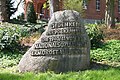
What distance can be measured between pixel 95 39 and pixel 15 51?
3.34m

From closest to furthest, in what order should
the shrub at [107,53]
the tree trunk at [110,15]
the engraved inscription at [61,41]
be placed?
the engraved inscription at [61,41] < the shrub at [107,53] < the tree trunk at [110,15]

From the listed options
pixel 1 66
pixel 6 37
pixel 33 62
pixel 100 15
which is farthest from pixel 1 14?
pixel 100 15

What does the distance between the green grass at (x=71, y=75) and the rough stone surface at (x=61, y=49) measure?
15.7 inches

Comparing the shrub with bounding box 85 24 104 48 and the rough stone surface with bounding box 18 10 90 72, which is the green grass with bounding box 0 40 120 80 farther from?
the shrub with bounding box 85 24 104 48

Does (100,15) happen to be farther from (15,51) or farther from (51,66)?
(51,66)

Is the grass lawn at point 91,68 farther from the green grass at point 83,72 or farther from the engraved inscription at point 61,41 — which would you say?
the engraved inscription at point 61,41

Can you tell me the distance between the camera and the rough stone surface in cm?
979

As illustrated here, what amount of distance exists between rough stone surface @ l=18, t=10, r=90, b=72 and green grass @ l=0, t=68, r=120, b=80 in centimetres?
40

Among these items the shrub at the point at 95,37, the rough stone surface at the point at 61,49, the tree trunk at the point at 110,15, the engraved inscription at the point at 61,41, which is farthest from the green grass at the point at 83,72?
the tree trunk at the point at 110,15

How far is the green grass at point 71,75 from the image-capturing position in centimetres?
882

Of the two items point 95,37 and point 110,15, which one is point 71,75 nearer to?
point 95,37

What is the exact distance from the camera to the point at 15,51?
1368 cm

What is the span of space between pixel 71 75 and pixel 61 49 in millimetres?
1089

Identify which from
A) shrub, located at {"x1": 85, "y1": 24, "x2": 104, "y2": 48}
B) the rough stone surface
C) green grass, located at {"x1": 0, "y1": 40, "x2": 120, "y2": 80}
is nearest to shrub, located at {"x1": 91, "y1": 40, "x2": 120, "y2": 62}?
green grass, located at {"x1": 0, "y1": 40, "x2": 120, "y2": 80}
